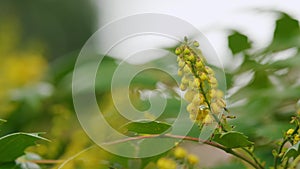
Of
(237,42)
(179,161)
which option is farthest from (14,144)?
(237,42)

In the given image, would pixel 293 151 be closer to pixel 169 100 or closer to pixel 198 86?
pixel 198 86

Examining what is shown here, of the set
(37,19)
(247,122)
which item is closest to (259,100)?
(247,122)

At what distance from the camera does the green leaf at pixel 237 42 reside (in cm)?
85

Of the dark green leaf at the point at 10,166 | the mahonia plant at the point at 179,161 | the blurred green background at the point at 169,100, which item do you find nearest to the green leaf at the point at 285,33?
the blurred green background at the point at 169,100

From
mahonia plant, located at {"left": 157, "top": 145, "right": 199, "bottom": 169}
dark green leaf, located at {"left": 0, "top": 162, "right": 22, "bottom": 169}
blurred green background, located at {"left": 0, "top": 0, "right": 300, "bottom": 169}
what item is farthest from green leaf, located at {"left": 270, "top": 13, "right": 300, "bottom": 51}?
dark green leaf, located at {"left": 0, "top": 162, "right": 22, "bottom": 169}

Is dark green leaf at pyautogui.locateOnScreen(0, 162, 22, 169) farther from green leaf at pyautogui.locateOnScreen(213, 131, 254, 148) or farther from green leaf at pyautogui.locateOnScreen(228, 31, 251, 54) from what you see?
green leaf at pyautogui.locateOnScreen(228, 31, 251, 54)

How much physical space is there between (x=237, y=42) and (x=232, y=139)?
47cm

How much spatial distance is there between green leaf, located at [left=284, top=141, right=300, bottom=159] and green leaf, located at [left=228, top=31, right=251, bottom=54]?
46 centimetres

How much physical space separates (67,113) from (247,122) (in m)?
0.37

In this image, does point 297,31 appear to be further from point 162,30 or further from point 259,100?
point 162,30

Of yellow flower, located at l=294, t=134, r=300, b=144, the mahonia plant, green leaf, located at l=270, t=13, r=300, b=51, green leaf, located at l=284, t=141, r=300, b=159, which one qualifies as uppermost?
green leaf, located at l=270, t=13, r=300, b=51

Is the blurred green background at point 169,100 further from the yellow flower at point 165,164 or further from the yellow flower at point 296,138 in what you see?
the yellow flower at point 296,138

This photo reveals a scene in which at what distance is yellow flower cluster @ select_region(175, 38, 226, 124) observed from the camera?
0.41m

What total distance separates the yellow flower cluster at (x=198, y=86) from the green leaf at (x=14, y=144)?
0.12 meters
